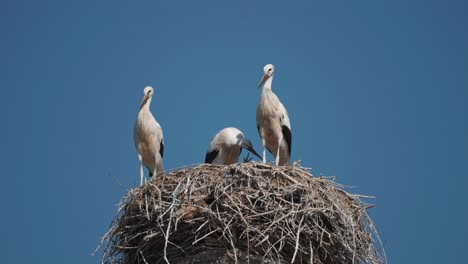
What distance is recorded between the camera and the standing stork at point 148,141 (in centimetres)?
1352

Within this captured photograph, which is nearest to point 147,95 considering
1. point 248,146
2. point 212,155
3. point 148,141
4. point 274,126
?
point 148,141

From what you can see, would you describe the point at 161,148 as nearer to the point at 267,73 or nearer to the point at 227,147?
the point at 227,147

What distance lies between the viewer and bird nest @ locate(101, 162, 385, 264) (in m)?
8.84

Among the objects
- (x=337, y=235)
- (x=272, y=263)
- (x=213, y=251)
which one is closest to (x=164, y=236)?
(x=213, y=251)

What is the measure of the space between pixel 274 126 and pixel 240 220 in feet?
→ 13.4

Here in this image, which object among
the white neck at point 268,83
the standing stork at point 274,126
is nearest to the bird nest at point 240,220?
the standing stork at point 274,126

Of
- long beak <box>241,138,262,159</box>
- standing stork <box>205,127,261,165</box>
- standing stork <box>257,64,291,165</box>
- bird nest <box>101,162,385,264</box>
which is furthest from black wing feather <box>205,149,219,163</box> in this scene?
bird nest <box>101,162,385,264</box>

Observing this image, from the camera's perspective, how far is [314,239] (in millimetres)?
9039

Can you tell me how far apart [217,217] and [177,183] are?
919mm

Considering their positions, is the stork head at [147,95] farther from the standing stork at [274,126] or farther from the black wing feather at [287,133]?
the black wing feather at [287,133]

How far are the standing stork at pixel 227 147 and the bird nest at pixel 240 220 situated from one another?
384 centimetres

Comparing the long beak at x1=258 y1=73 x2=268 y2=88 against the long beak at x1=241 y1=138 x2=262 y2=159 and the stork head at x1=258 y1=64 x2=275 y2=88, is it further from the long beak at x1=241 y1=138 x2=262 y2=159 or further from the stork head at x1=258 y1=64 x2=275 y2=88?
the long beak at x1=241 y1=138 x2=262 y2=159

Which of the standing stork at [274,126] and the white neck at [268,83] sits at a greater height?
the white neck at [268,83]

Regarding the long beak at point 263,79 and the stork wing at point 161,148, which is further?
the stork wing at point 161,148
